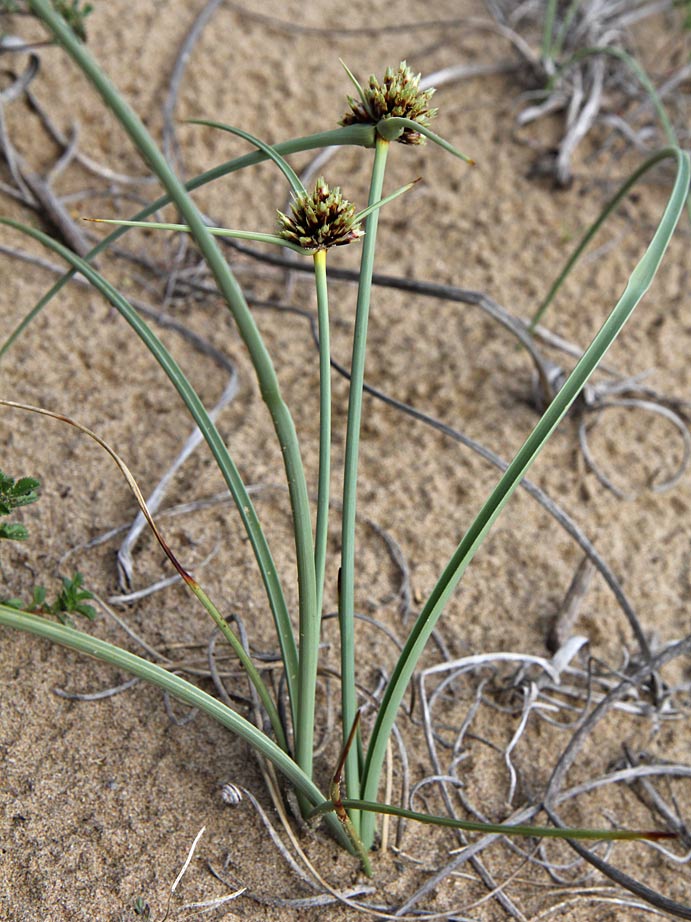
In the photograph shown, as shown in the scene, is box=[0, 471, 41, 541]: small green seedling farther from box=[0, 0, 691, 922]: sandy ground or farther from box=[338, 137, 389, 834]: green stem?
box=[338, 137, 389, 834]: green stem

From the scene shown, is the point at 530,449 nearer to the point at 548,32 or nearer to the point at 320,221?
the point at 320,221

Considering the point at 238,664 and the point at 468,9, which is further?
the point at 468,9

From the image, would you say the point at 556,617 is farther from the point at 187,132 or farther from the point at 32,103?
the point at 32,103

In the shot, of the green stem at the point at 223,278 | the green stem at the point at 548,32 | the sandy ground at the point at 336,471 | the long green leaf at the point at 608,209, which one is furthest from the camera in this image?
the green stem at the point at 548,32

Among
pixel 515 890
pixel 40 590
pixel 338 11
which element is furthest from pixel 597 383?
pixel 338 11

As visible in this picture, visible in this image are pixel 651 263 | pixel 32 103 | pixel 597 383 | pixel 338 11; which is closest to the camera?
pixel 651 263

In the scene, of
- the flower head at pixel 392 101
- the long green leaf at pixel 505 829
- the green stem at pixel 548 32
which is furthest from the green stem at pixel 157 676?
the green stem at pixel 548 32

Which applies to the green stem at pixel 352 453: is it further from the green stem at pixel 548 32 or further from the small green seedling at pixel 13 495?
→ the green stem at pixel 548 32

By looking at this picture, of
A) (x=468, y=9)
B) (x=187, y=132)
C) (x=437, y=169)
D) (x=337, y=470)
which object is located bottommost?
(x=337, y=470)

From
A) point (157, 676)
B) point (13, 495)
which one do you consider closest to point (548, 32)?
point (13, 495)
